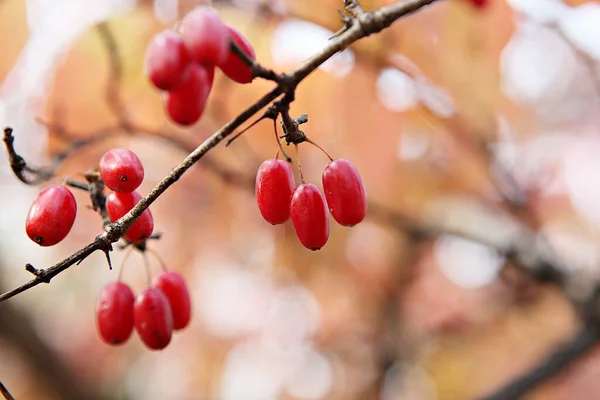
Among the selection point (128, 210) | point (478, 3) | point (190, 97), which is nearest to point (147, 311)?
point (128, 210)

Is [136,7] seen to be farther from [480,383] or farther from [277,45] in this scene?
[480,383]

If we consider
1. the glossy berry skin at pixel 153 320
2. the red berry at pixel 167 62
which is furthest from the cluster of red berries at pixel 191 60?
the glossy berry skin at pixel 153 320

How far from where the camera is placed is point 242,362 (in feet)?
16.1

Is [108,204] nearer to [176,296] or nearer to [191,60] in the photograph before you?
[176,296]

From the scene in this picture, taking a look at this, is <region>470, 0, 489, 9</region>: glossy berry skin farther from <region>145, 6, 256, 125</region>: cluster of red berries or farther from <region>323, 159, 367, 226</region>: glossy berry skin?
<region>145, 6, 256, 125</region>: cluster of red berries

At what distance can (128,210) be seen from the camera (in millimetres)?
1125

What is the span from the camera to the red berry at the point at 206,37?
2.60 feet

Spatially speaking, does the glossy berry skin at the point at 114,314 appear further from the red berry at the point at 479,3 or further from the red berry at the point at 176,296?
the red berry at the point at 479,3

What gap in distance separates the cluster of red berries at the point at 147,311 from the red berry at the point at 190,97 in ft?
1.71

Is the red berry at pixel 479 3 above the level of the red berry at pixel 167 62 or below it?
above

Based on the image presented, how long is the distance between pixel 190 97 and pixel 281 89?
0.47ft

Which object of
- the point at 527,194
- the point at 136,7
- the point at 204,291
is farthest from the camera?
the point at 204,291

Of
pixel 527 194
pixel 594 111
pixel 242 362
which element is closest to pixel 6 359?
pixel 242 362

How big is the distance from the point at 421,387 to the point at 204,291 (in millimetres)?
1938
